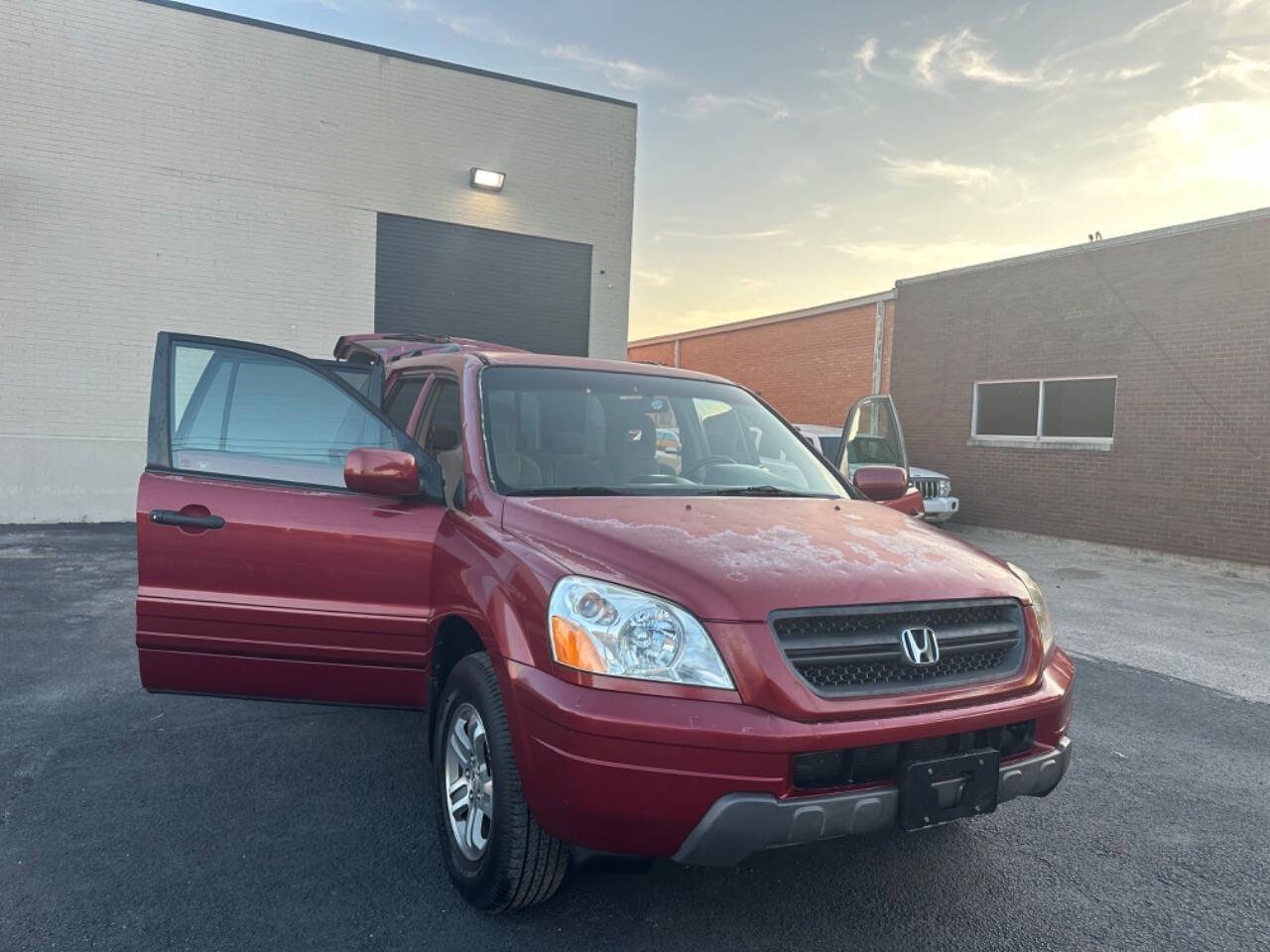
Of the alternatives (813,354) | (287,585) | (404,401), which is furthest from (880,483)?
(813,354)

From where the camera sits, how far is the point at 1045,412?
42.8 feet

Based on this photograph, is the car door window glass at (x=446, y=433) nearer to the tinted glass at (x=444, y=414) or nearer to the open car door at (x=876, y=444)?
the tinted glass at (x=444, y=414)

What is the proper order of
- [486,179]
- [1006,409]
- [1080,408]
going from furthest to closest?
1. [1006,409]
2. [486,179]
3. [1080,408]

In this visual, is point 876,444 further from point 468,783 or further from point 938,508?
point 468,783

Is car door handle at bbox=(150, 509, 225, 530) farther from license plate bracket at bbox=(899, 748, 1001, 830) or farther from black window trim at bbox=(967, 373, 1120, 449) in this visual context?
black window trim at bbox=(967, 373, 1120, 449)

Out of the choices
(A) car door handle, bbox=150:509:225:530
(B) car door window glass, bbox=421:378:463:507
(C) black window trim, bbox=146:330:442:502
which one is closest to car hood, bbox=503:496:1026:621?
(B) car door window glass, bbox=421:378:463:507

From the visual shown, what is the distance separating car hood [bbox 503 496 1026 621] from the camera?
2.34 metres

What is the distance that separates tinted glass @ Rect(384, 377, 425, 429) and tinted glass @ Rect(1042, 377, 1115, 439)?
10.9m

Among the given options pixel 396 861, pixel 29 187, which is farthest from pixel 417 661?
pixel 29 187

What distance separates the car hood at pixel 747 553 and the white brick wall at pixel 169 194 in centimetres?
1052

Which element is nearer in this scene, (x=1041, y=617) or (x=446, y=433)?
(x=1041, y=617)

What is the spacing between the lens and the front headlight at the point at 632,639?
88.6 inches

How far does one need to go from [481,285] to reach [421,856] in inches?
436

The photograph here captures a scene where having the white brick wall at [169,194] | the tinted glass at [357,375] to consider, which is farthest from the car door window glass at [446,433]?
the white brick wall at [169,194]
